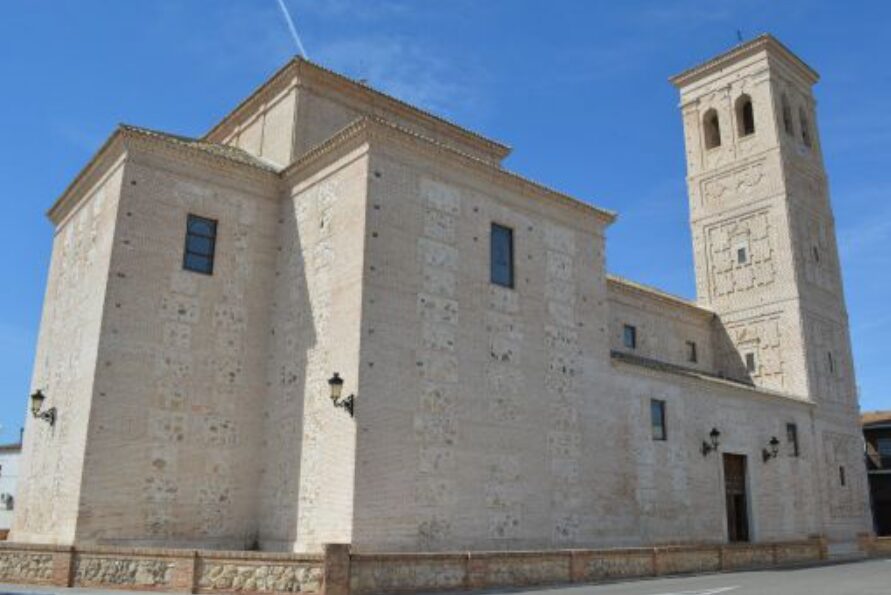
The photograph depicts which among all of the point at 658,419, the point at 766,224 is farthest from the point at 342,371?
the point at 766,224

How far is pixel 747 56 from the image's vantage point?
110ft

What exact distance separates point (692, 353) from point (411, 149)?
1724cm

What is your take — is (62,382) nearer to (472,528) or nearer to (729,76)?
(472,528)

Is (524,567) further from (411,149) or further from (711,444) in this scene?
(711,444)

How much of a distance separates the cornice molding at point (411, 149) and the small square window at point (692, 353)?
1117cm

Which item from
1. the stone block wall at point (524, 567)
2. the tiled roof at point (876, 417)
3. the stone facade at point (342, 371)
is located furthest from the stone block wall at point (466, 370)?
the tiled roof at point (876, 417)

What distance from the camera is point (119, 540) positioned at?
1530cm

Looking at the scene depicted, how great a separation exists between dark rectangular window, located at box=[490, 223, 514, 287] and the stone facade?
200 mm

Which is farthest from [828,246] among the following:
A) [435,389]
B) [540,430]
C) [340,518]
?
[340,518]

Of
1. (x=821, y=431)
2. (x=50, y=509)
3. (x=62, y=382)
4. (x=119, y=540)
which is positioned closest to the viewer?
(x=119, y=540)

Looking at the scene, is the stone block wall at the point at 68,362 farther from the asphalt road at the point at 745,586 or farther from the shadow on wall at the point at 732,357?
the shadow on wall at the point at 732,357

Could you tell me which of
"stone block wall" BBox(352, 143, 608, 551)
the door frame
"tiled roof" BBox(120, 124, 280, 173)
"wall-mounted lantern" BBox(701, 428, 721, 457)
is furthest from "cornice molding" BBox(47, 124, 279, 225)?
the door frame

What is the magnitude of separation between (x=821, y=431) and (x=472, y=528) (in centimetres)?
1825

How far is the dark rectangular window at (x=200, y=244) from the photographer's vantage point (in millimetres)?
17781
